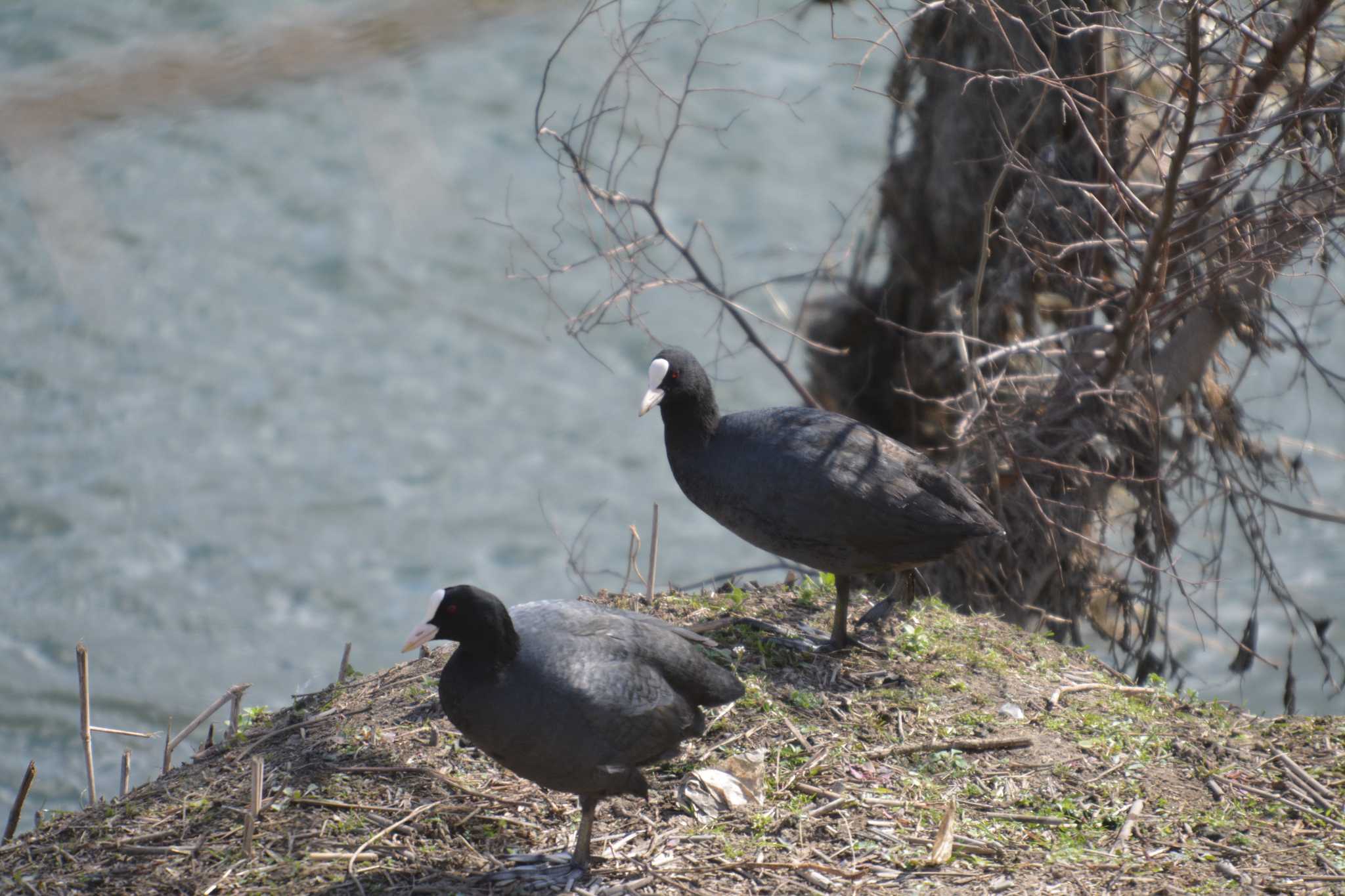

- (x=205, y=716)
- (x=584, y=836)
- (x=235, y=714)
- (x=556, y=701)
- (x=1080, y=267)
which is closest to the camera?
(x=556, y=701)

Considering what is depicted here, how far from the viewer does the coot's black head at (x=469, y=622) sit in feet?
11.6

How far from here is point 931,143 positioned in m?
7.79

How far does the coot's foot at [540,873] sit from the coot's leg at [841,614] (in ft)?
5.10

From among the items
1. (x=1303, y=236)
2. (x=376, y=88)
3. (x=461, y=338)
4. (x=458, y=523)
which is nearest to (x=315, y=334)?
(x=461, y=338)

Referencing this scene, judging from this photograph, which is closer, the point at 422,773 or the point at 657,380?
the point at 422,773

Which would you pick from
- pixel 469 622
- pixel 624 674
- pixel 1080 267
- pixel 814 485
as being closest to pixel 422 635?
pixel 469 622

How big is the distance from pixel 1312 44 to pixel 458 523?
10216mm

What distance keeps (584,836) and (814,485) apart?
5.22ft

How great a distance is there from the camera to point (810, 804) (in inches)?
157

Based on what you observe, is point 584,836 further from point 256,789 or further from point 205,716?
point 205,716

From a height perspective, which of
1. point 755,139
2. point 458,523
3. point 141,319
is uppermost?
point 755,139

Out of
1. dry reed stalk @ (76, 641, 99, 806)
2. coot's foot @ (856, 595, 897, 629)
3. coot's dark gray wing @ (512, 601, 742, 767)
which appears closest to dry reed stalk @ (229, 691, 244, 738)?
dry reed stalk @ (76, 641, 99, 806)

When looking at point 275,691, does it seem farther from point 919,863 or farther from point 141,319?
point 919,863

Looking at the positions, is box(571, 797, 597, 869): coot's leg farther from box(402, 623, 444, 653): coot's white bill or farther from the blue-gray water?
the blue-gray water
